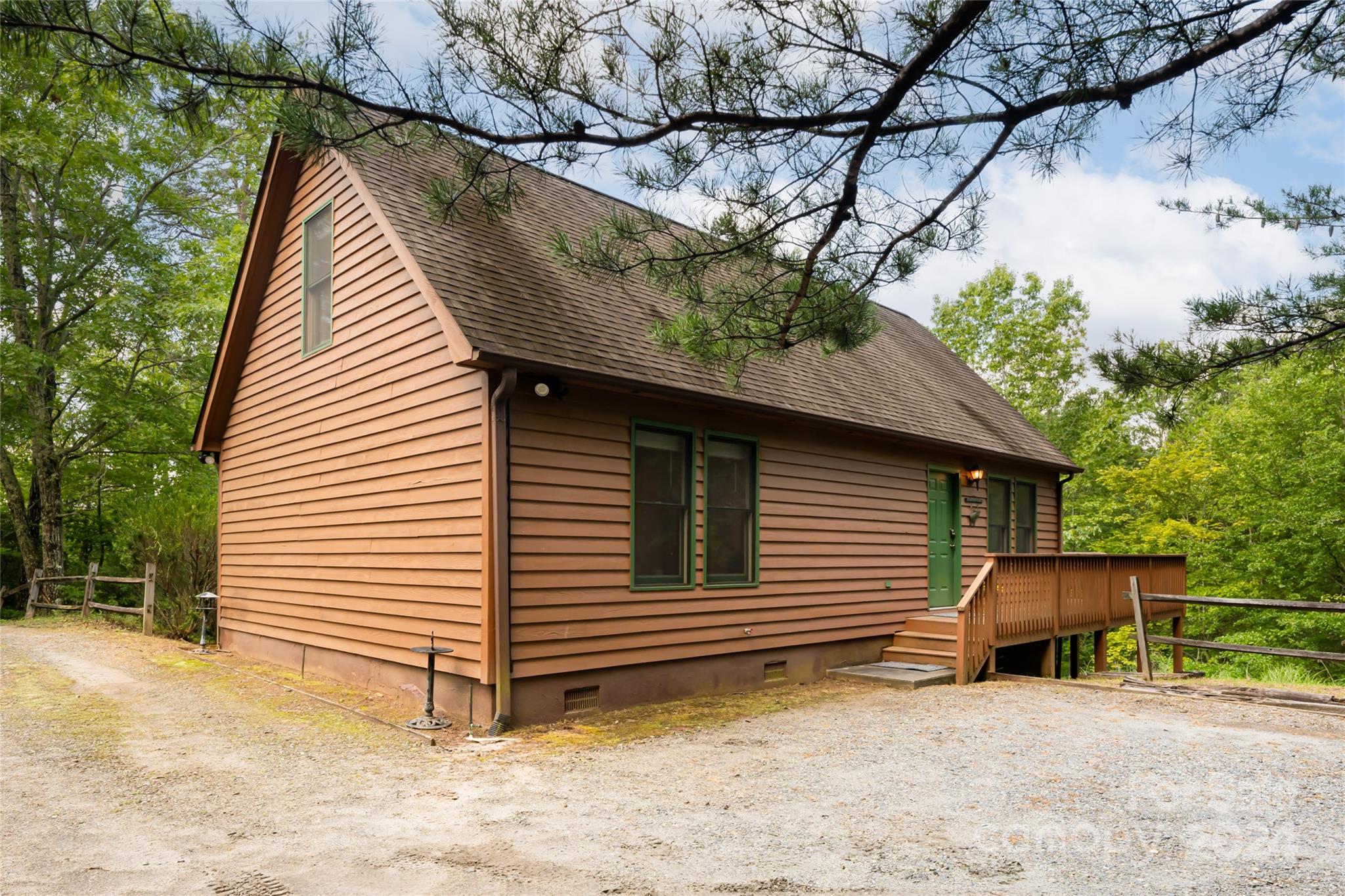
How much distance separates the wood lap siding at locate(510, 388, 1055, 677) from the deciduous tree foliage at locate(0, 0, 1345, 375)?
118 inches

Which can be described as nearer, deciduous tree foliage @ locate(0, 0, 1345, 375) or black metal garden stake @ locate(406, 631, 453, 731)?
deciduous tree foliage @ locate(0, 0, 1345, 375)

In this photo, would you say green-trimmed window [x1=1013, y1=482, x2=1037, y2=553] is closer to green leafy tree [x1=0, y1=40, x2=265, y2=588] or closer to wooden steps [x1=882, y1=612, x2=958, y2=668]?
wooden steps [x1=882, y1=612, x2=958, y2=668]

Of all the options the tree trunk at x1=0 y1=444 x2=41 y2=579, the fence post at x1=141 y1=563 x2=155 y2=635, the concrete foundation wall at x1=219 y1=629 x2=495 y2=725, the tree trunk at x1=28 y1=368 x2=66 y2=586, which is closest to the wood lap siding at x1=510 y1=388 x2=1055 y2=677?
the concrete foundation wall at x1=219 y1=629 x2=495 y2=725

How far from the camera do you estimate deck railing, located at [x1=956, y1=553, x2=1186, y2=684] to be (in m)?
9.91

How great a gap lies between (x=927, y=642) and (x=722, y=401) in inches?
179

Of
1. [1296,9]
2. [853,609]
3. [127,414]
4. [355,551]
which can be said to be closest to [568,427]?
[355,551]

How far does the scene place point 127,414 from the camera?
60.1 ft

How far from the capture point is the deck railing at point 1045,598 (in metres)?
9.91

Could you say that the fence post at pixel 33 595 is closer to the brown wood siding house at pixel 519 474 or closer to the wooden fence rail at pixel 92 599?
the wooden fence rail at pixel 92 599

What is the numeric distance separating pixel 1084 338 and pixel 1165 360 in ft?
91.7

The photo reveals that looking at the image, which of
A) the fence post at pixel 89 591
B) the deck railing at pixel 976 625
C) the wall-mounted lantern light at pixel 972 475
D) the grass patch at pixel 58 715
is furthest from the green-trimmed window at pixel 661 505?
the fence post at pixel 89 591

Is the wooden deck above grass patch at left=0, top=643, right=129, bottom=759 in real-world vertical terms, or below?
above

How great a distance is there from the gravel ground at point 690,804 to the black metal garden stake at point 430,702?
0.35 m

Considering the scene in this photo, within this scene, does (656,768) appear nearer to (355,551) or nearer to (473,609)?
(473,609)
